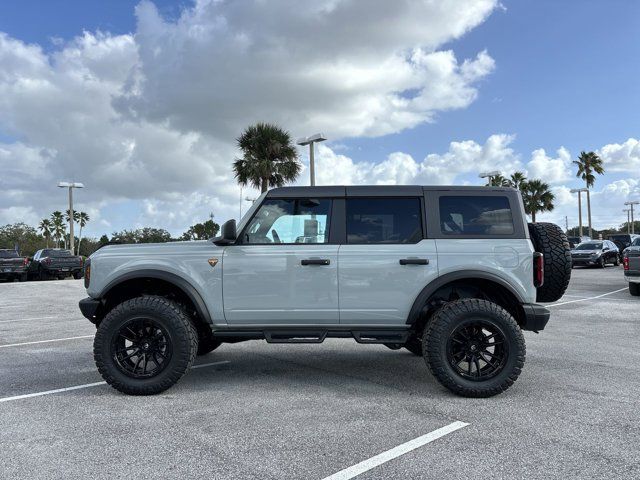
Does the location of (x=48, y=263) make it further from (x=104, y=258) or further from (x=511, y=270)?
(x=511, y=270)

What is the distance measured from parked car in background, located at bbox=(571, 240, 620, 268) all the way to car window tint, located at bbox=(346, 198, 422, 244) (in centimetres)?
2340

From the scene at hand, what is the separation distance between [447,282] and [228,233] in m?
2.03

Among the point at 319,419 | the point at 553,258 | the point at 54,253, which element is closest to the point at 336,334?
the point at 319,419

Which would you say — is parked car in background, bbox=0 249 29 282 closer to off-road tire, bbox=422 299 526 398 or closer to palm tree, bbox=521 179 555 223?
off-road tire, bbox=422 299 526 398

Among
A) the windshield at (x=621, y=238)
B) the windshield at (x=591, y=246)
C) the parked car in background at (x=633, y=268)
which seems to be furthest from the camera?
the windshield at (x=621, y=238)

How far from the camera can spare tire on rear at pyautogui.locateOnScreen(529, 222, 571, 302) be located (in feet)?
15.3

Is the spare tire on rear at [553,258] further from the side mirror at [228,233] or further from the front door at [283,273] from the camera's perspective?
the side mirror at [228,233]

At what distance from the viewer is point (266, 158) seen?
79.2 feet

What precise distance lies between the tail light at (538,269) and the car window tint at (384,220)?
1045mm

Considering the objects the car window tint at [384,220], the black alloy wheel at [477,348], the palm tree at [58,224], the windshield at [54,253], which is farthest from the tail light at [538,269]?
the palm tree at [58,224]

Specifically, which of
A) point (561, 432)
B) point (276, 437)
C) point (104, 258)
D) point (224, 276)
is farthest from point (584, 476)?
point (104, 258)

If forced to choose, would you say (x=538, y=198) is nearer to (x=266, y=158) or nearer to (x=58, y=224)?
(x=266, y=158)

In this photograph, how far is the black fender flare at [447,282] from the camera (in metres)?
4.38

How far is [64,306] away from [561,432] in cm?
1211
